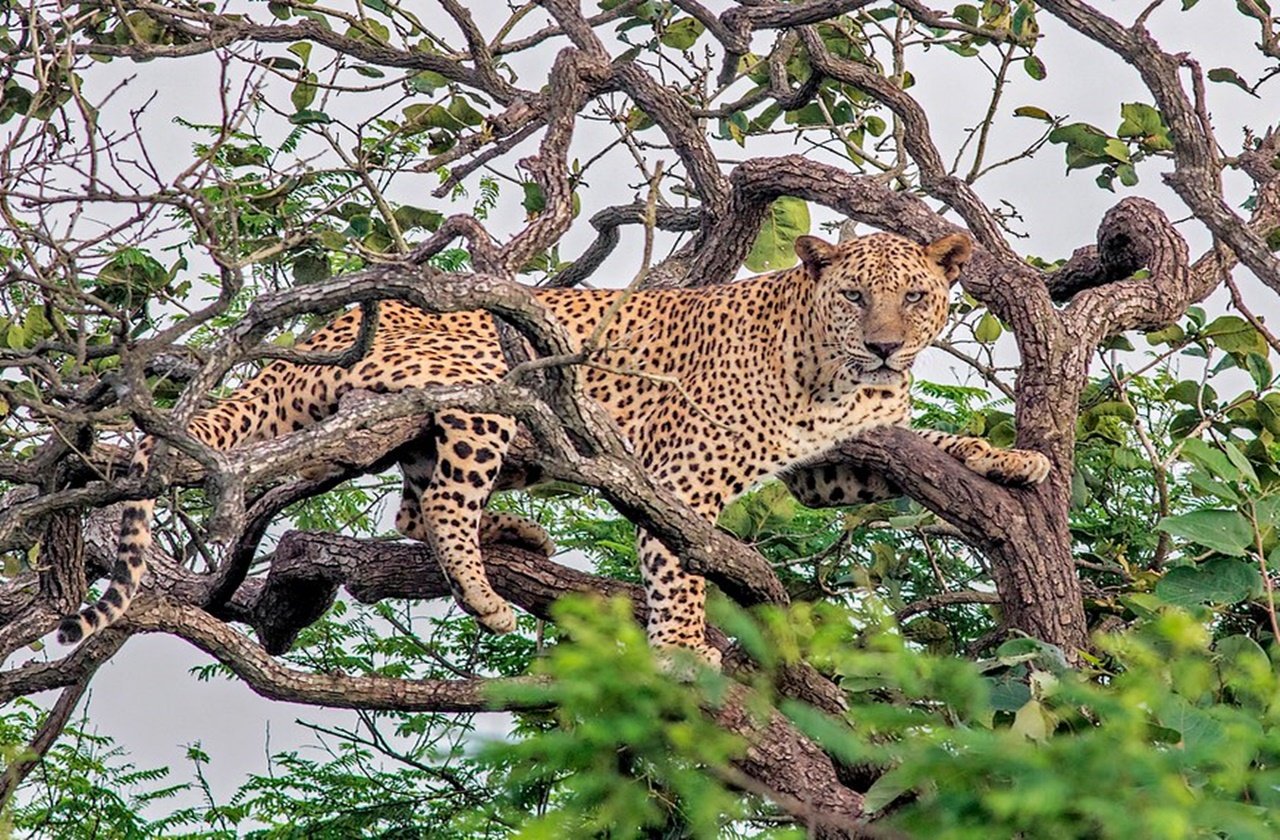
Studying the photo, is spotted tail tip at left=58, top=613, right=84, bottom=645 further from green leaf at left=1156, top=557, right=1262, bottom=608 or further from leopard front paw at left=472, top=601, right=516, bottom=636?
green leaf at left=1156, top=557, right=1262, bottom=608

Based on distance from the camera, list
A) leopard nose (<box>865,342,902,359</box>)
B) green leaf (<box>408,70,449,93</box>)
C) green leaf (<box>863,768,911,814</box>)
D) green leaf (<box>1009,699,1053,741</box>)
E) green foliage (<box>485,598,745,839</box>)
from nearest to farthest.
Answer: green foliage (<box>485,598,745,839</box>) → green leaf (<box>1009,699,1053,741</box>) → green leaf (<box>863,768,911,814</box>) → leopard nose (<box>865,342,902,359</box>) → green leaf (<box>408,70,449,93</box>)

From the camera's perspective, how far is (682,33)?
10.3 meters

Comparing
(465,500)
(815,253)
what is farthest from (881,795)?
(815,253)

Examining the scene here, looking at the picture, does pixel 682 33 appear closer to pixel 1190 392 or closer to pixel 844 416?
pixel 844 416

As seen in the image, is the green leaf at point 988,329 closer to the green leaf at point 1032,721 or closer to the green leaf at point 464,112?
the green leaf at point 464,112

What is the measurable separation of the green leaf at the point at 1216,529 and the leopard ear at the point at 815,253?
2.38 metres

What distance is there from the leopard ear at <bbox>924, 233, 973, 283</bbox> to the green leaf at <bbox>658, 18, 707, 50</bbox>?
2.23 meters

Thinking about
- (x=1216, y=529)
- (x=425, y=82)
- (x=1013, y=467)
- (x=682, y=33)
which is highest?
(x=682, y=33)

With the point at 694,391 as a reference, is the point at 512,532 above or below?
below

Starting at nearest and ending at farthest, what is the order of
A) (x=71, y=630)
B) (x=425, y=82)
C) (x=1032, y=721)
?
1. (x=1032, y=721)
2. (x=71, y=630)
3. (x=425, y=82)

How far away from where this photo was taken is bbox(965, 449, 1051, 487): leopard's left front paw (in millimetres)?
8266

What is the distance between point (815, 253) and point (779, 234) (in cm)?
118

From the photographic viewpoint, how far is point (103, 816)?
1059cm

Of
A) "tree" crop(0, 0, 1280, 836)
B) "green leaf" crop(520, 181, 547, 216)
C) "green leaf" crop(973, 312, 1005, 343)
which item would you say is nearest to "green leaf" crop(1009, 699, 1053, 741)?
"tree" crop(0, 0, 1280, 836)
